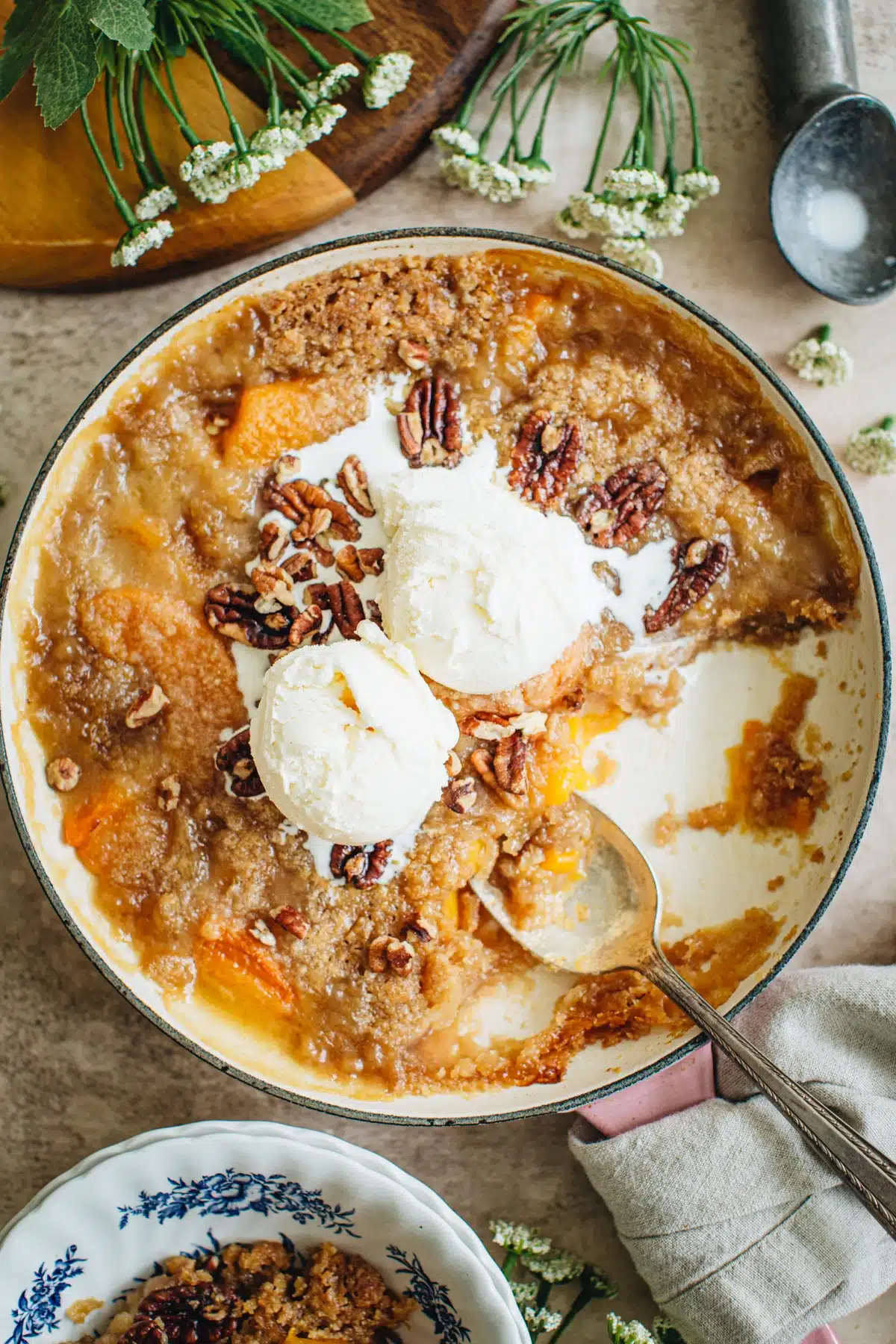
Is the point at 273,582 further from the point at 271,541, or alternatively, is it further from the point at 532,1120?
the point at 532,1120

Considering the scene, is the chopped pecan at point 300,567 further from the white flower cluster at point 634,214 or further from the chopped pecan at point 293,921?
the white flower cluster at point 634,214

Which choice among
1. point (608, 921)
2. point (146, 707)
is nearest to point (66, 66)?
point (146, 707)

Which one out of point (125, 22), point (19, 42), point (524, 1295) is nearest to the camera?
point (125, 22)

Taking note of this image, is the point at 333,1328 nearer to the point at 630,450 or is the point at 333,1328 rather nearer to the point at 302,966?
the point at 302,966

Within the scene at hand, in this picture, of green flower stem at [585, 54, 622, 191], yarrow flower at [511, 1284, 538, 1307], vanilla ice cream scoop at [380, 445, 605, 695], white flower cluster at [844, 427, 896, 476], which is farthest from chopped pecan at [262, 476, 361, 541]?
yarrow flower at [511, 1284, 538, 1307]

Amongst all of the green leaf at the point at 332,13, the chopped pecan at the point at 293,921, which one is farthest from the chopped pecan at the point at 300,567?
the green leaf at the point at 332,13

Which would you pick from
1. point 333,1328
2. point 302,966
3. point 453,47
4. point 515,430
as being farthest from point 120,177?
point 333,1328
